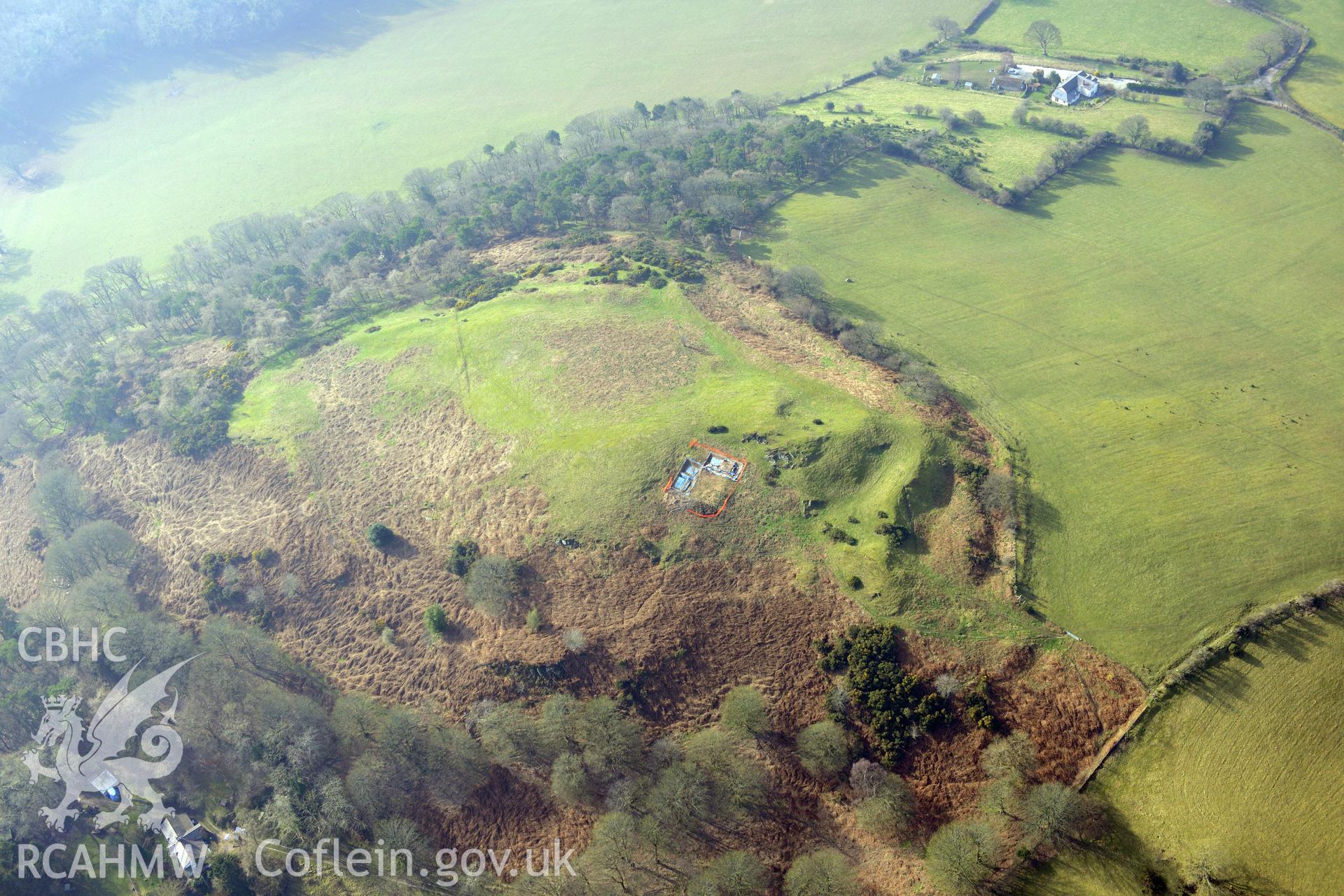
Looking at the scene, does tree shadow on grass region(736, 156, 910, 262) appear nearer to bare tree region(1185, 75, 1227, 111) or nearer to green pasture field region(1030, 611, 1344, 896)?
bare tree region(1185, 75, 1227, 111)

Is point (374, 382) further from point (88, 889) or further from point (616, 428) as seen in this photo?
point (88, 889)

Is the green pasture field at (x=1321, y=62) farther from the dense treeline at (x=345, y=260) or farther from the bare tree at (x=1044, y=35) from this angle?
the dense treeline at (x=345, y=260)

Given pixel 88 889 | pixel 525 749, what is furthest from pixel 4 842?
pixel 525 749

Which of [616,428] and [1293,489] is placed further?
[616,428]

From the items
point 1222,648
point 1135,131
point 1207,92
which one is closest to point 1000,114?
point 1135,131

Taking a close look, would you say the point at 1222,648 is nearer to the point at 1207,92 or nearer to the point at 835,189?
the point at 835,189

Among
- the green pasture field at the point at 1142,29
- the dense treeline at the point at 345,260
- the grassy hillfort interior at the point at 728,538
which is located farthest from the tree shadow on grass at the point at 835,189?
the green pasture field at the point at 1142,29

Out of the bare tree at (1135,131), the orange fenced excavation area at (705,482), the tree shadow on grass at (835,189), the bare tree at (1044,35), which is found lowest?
the orange fenced excavation area at (705,482)
